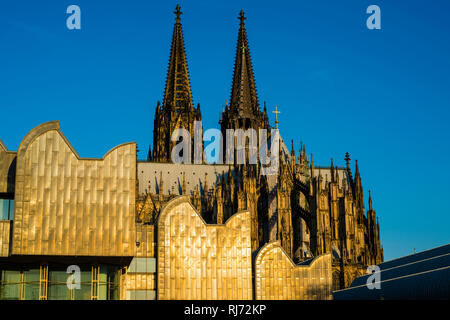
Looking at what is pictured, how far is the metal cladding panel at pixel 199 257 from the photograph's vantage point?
46.6 metres

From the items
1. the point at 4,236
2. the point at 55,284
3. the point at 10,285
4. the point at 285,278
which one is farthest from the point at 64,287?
the point at 285,278

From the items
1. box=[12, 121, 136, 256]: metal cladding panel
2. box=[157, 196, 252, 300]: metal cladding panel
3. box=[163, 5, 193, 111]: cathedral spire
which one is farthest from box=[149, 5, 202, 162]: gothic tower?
box=[12, 121, 136, 256]: metal cladding panel

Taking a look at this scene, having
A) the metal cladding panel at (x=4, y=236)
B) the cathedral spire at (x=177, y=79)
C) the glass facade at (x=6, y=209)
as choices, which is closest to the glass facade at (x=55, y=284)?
the metal cladding panel at (x=4, y=236)

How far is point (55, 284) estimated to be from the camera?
4388cm

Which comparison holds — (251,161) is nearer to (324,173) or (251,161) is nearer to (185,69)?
(324,173)

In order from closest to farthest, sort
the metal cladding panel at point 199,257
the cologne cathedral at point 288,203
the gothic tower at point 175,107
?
the metal cladding panel at point 199,257
the cologne cathedral at point 288,203
the gothic tower at point 175,107

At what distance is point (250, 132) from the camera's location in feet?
315

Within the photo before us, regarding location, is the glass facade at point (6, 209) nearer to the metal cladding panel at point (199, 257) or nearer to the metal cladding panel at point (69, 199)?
the metal cladding panel at point (69, 199)

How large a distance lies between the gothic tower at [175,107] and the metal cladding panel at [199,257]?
148ft

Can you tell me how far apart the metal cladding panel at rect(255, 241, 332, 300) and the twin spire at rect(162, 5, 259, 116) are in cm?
4962

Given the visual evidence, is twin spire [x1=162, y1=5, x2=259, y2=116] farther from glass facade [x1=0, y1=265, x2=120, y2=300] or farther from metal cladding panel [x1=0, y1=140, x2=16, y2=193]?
glass facade [x1=0, y1=265, x2=120, y2=300]

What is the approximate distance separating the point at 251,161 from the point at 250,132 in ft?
43.0

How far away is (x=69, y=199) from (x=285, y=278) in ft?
52.3

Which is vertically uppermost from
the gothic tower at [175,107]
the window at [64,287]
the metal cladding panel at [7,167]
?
the gothic tower at [175,107]
